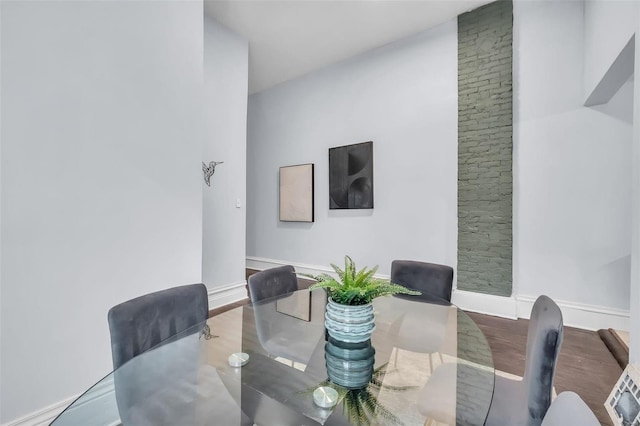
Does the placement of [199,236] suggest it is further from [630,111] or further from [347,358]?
[630,111]

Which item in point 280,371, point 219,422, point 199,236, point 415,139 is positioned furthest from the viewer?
point 415,139

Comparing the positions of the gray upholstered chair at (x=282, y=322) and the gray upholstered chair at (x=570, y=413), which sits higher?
the gray upholstered chair at (x=570, y=413)

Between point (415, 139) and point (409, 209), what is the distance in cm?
89

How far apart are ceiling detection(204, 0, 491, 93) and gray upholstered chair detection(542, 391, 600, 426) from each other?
3493 mm

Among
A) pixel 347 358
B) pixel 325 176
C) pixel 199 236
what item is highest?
pixel 325 176

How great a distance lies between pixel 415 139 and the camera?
141 inches

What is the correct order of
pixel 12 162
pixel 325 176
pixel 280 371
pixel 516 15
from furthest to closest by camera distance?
pixel 325 176 → pixel 516 15 → pixel 12 162 → pixel 280 371

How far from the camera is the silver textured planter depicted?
4.00 feet

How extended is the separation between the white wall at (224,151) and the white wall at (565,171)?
3145 millimetres

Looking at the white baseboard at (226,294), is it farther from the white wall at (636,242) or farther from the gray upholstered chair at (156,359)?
the white wall at (636,242)

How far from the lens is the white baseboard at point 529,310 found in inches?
102

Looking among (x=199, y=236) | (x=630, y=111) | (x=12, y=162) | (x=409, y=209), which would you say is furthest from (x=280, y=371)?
(x=630, y=111)

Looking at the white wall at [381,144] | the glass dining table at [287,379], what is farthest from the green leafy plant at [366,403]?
the white wall at [381,144]

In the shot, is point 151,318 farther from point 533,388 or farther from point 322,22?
point 322,22
